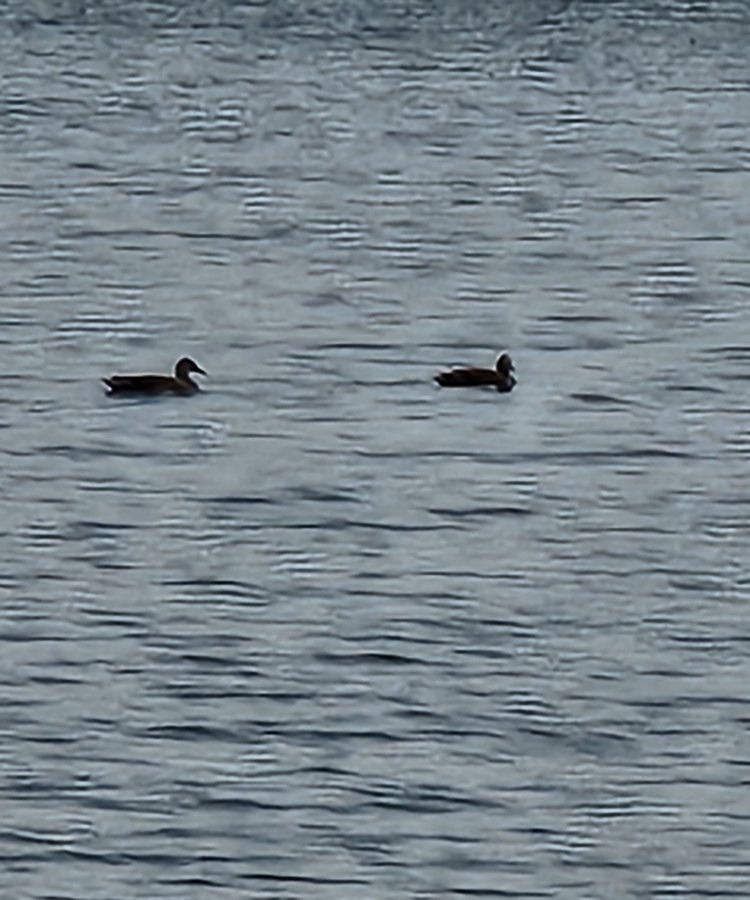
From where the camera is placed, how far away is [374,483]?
6.54m

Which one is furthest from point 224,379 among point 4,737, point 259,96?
point 259,96

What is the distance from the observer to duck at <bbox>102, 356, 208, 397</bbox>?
7.01 m

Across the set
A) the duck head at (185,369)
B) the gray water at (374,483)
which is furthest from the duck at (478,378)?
the duck head at (185,369)

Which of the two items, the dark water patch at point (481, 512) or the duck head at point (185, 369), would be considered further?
the duck head at point (185, 369)

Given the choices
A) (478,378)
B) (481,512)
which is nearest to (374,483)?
(481,512)

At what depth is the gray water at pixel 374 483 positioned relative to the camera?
17.0 feet

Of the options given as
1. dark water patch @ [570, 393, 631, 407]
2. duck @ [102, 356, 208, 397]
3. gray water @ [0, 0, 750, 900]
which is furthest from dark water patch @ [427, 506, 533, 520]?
duck @ [102, 356, 208, 397]

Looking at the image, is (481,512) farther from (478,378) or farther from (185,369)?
(185,369)

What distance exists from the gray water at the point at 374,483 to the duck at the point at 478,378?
0.05 meters

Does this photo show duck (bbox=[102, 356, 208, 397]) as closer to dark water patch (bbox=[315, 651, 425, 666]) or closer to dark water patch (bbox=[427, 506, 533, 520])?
dark water patch (bbox=[427, 506, 533, 520])

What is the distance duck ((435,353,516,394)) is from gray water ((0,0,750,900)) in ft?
0.15

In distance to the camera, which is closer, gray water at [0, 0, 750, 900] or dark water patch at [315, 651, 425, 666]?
gray water at [0, 0, 750, 900]

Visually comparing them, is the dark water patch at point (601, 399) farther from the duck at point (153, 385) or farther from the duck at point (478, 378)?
the duck at point (153, 385)

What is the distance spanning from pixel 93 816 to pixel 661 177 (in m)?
4.12
